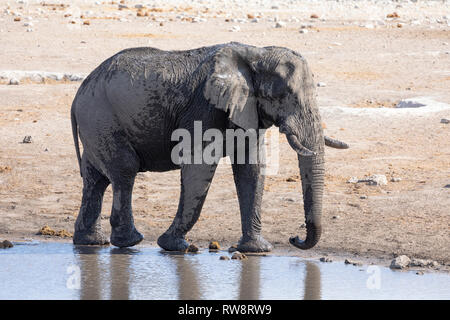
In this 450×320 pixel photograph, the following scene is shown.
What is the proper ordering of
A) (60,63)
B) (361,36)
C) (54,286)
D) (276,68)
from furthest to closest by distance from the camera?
(361,36) → (60,63) → (276,68) → (54,286)

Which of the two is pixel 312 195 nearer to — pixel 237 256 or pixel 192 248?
pixel 237 256

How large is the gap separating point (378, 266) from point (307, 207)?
81cm

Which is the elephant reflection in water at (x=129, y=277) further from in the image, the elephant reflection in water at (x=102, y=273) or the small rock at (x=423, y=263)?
the small rock at (x=423, y=263)

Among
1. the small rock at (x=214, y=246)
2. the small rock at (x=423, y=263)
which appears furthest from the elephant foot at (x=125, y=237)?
the small rock at (x=423, y=263)

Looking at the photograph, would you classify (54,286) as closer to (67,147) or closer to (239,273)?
(239,273)

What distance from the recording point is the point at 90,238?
27.7 feet

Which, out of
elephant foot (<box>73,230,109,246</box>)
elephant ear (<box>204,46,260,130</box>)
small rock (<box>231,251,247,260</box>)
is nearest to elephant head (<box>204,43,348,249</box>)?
elephant ear (<box>204,46,260,130</box>)

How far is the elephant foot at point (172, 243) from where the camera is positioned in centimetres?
796

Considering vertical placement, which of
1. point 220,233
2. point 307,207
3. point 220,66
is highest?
point 220,66

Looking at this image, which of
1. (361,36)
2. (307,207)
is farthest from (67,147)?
(361,36)

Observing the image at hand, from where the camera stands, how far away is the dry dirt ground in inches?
353

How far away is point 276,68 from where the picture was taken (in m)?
7.64

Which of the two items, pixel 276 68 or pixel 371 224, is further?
pixel 371 224
